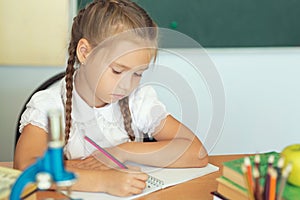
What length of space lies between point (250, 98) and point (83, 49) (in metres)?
1.24

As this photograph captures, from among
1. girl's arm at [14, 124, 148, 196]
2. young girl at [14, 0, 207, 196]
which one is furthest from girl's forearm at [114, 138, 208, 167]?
girl's arm at [14, 124, 148, 196]

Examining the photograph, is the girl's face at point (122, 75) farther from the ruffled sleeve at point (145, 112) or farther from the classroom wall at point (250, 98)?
the classroom wall at point (250, 98)

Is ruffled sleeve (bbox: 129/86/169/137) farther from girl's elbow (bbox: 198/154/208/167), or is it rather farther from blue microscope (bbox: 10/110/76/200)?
blue microscope (bbox: 10/110/76/200)

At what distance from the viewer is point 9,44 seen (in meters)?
2.15

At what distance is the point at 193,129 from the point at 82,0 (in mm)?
922

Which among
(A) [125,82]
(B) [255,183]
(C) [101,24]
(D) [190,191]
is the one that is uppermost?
(C) [101,24]

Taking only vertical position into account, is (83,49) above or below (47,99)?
above

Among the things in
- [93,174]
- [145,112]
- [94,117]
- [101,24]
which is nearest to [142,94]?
[145,112]

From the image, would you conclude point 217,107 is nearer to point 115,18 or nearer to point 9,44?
point 115,18

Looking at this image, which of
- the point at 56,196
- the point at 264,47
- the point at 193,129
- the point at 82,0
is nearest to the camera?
the point at 56,196

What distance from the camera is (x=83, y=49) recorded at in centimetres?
136

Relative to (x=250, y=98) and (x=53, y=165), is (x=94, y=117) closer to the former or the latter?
(x=53, y=165)

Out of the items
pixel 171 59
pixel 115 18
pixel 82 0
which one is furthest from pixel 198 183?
pixel 82 0

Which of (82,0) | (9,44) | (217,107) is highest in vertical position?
(82,0)
